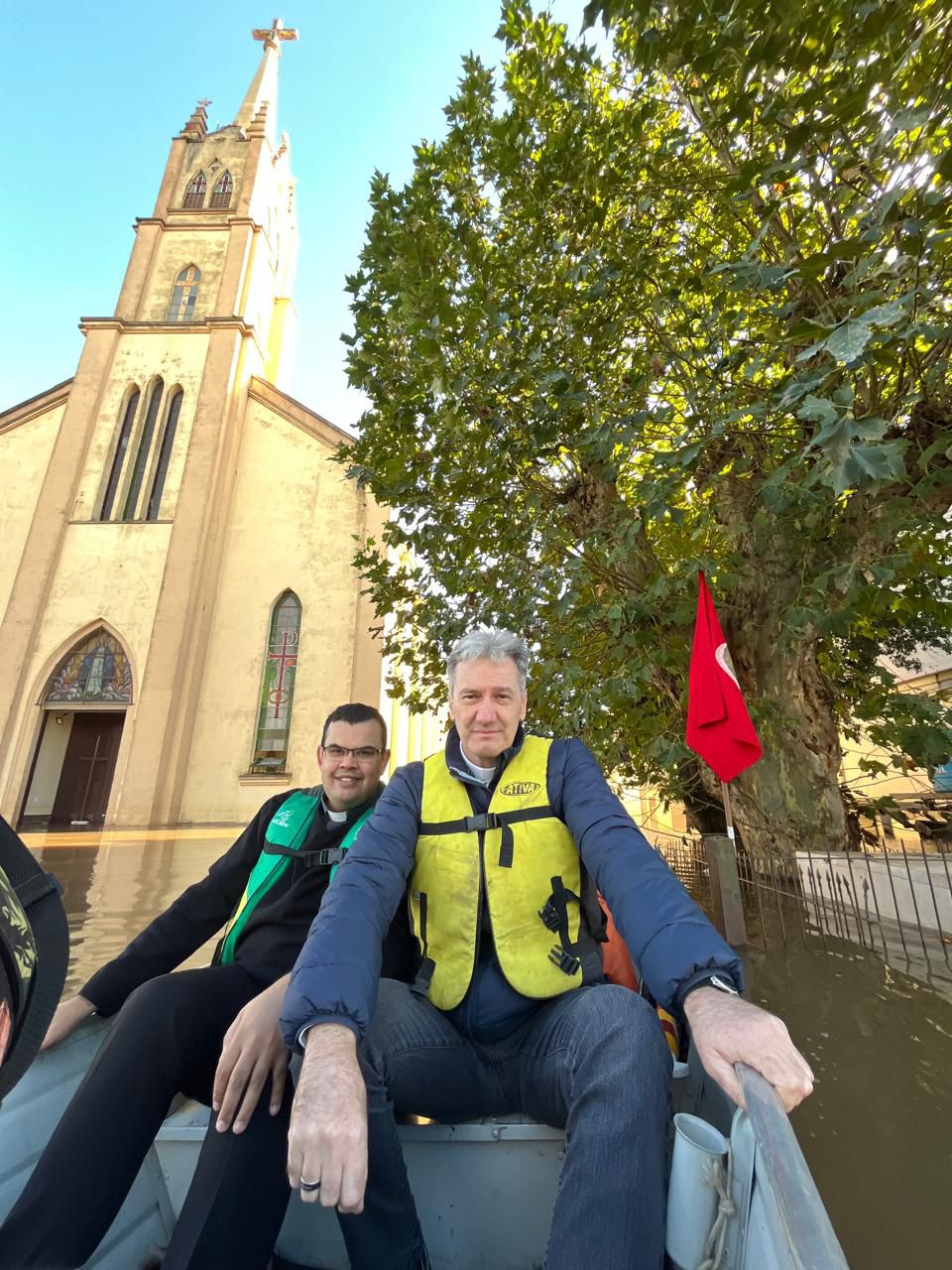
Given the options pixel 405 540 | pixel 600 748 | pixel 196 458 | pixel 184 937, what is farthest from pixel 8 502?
pixel 184 937

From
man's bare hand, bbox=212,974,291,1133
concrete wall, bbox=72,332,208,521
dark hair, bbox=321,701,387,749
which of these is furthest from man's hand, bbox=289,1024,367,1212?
concrete wall, bbox=72,332,208,521

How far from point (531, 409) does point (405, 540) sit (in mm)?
2312

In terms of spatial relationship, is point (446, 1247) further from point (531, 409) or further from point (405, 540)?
point (405, 540)

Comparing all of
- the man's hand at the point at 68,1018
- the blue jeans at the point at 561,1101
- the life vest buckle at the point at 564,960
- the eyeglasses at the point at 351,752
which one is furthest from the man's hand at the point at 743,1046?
the man's hand at the point at 68,1018

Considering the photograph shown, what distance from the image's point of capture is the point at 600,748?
6672 mm

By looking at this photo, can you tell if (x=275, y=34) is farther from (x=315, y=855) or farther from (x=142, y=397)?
(x=315, y=855)

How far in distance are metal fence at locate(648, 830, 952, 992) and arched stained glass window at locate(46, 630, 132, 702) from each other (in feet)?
48.8

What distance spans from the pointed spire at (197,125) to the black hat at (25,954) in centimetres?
2902

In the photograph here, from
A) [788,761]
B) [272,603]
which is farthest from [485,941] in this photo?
[272,603]

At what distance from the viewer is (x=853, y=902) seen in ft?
16.0

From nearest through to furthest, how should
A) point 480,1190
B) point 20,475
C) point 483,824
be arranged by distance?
point 480,1190, point 483,824, point 20,475

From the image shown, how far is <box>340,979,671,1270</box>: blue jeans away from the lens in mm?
1095

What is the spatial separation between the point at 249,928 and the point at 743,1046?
161 centimetres

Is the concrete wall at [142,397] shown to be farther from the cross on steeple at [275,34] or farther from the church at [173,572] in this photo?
the cross on steeple at [275,34]
